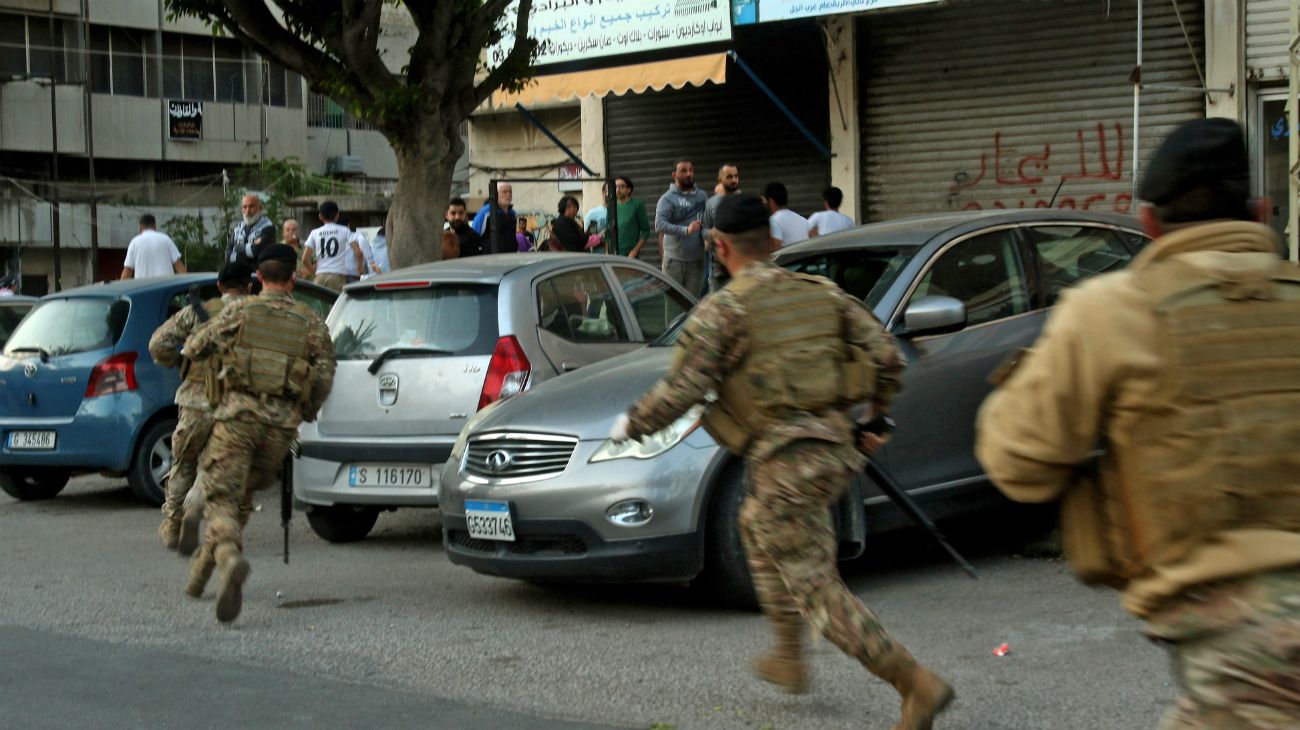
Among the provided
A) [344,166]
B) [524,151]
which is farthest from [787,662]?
[344,166]

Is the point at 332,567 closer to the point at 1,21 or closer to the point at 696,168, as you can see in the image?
the point at 696,168

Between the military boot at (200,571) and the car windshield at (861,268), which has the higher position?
the car windshield at (861,268)

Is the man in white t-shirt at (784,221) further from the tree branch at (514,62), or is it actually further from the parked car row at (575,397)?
the parked car row at (575,397)

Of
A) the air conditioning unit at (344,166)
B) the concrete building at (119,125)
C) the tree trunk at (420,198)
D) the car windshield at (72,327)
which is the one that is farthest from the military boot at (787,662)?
the air conditioning unit at (344,166)

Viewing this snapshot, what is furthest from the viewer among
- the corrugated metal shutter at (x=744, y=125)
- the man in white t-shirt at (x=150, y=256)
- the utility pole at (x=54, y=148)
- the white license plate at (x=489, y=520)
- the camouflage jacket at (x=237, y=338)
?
the utility pole at (x=54, y=148)

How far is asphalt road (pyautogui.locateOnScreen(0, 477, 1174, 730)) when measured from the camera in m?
5.50

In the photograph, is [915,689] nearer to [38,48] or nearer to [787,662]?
[787,662]

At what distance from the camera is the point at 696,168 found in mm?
18047

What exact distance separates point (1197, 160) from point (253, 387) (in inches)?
212

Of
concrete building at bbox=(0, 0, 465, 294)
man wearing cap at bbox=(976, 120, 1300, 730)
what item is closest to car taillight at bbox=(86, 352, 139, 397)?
man wearing cap at bbox=(976, 120, 1300, 730)

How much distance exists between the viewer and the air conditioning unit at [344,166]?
46125 millimetres

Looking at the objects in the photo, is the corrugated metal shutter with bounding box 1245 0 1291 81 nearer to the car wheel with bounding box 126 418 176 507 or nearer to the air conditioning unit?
the car wheel with bounding box 126 418 176 507

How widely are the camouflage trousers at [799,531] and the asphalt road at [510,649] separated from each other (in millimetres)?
580

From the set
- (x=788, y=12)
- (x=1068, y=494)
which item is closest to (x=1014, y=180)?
(x=788, y=12)
